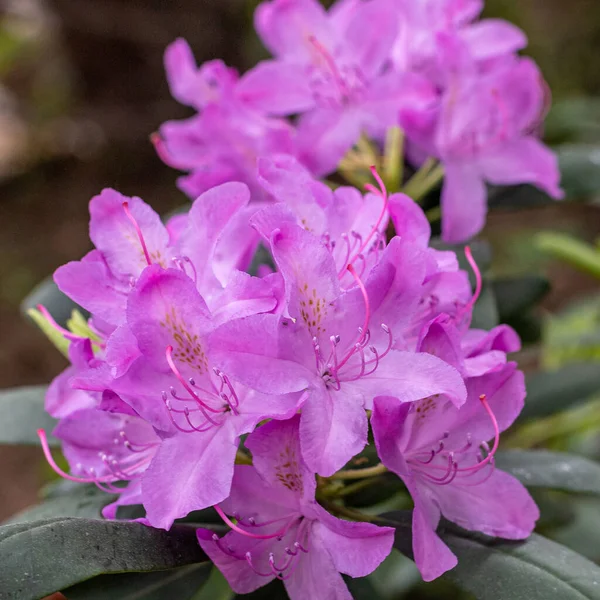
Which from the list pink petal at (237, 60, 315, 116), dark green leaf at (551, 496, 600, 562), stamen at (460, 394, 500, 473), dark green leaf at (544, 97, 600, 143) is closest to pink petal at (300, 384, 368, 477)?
stamen at (460, 394, 500, 473)

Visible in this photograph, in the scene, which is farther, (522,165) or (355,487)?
(522,165)

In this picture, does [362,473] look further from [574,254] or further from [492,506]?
[574,254]

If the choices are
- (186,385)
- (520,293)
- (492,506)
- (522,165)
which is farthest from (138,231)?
(520,293)

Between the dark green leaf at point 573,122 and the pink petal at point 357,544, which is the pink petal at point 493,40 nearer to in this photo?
the pink petal at point 357,544

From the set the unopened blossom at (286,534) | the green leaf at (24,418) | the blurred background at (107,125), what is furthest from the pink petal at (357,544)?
the blurred background at (107,125)

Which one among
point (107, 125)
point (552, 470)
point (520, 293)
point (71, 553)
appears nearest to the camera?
point (71, 553)

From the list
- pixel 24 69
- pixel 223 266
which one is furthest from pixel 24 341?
pixel 223 266

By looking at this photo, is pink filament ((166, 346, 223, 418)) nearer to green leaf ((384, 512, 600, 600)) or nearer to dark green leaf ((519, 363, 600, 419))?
green leaf ((384, 512, 600, 600))
